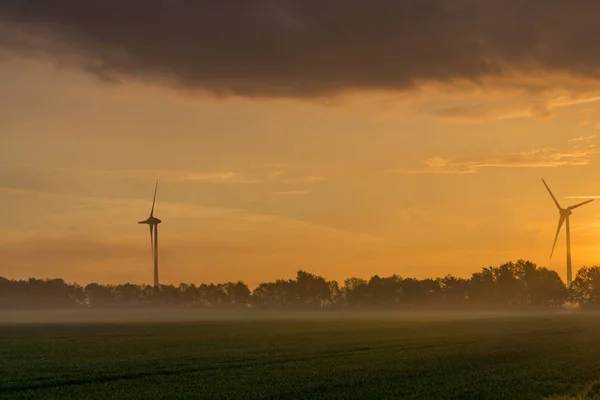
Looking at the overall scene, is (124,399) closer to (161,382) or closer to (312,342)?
(161,382)

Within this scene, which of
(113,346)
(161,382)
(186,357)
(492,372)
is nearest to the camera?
(161,382)

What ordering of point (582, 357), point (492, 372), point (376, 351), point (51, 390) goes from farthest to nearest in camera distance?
point (376, 351), point (582, 357), point (492, 372), point (51, 390)

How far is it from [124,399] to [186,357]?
25306 millimetres

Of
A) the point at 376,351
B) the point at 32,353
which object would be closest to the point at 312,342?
the point at 376,351

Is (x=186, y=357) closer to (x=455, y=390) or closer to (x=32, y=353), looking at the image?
(x=32, y=353)

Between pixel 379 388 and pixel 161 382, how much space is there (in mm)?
13891

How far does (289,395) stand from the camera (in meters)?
40.1

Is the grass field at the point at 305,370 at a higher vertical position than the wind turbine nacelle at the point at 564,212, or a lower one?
lower

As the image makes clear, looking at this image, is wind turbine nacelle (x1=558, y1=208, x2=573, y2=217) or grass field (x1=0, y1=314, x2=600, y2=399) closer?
grass field (x1=0, y1=314, x2=600, y2=399)

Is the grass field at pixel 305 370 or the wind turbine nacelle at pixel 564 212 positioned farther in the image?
the wind turbine nacelle at pixel 564 212

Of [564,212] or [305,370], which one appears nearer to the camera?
[305,370]

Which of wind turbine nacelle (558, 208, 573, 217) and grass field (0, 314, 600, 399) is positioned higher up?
wind turbine nacelle (558, 208, 573, 217)

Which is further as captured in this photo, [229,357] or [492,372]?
[229,357]

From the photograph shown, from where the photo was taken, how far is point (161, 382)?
4728 cm
